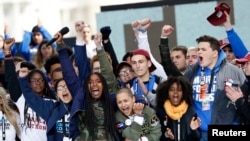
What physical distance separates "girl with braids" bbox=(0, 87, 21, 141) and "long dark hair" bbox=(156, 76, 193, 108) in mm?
1777

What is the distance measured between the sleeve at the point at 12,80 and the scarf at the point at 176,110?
1.95 meters

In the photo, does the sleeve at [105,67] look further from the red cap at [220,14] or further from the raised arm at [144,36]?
the red cap at [220,14]

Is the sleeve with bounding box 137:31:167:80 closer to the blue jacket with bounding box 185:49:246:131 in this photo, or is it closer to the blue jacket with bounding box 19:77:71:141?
the blue jacket with bounding box 185:49:246:131

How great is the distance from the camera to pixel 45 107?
866 cm

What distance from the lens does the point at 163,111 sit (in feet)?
26.7

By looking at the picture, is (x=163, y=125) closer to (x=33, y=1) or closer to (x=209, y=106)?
(x=209, y=106)

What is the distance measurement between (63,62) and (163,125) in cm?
127

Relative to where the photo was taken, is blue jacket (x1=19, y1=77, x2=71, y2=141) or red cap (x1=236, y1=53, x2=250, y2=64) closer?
red cap (x1=236, y1=53, x2=250, y2=64)

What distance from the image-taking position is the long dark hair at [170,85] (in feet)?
26.4

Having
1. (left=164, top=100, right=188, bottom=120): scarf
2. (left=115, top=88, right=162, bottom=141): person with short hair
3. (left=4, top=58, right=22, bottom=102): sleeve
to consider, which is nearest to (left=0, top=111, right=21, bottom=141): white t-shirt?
(left=4, top=58, right=22, bottom=102): sleeve

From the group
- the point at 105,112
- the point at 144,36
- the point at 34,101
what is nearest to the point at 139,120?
the point at 105,112

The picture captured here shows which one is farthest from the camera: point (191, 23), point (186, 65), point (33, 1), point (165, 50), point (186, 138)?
point (33, 1)

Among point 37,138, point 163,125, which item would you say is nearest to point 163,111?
point 163,125

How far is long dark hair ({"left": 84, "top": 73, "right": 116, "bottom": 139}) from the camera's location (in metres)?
8.09
